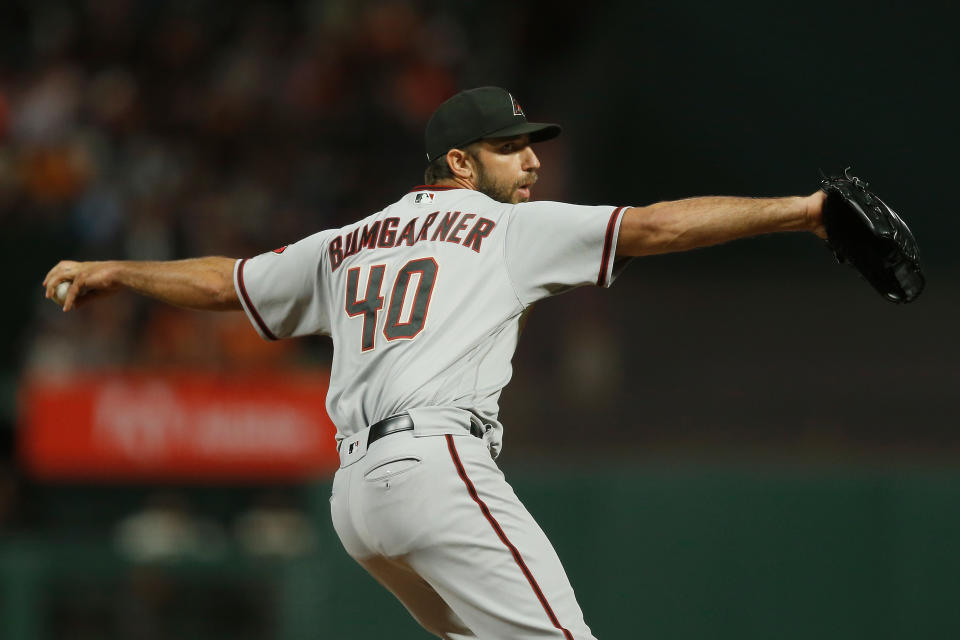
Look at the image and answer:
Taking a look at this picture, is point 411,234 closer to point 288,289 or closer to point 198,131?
point 288,289

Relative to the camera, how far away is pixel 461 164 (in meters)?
3.79

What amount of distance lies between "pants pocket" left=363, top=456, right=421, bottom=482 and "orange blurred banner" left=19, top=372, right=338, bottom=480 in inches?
162

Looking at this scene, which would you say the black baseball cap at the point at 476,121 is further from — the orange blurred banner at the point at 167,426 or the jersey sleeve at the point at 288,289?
the orange blurred banner at the point at 167,426

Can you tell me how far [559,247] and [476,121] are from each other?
552 mm

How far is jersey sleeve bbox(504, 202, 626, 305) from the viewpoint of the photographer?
132 inches

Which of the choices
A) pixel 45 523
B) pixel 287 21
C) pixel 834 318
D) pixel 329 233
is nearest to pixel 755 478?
pixel 834 318

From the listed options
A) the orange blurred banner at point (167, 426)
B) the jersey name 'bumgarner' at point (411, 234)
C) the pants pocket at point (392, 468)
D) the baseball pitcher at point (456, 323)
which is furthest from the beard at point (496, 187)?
the orange blurred banner at point (167, 426)

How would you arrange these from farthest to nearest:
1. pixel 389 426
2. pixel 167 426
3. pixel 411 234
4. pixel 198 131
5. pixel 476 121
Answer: pixel 198 131 < pixel 167 426 < pixel 476 121 < pixel 411 234 < pixel 389 426

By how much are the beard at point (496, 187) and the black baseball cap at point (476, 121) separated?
0.35ft

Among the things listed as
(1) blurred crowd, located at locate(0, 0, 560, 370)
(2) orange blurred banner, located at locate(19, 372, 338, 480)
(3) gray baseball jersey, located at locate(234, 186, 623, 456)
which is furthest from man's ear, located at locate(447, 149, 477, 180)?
(1) blurred crowd, located at locate(0, 0, 560, 370)

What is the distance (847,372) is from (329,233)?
3.85 meters

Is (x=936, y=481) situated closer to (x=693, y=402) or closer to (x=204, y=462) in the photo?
Answer: (x=693, y=402)

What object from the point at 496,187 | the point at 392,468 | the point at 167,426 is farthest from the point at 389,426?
Answer: the point at 167,426

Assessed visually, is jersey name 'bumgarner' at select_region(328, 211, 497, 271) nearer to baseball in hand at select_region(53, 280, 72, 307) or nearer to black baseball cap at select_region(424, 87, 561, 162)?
black baseball cap at select_region(424, 87, 561, 162)
